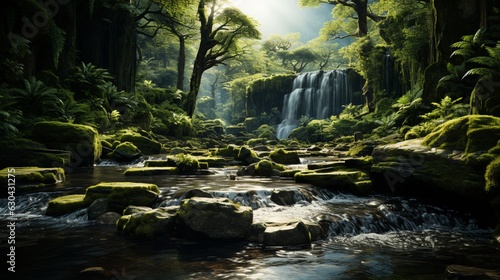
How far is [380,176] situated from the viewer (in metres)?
9.49

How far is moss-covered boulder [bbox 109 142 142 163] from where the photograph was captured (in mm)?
15945

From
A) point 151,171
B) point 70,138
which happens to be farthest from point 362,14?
point 70,138

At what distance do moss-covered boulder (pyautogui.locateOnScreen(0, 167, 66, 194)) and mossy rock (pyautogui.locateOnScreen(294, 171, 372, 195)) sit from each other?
6987 mm

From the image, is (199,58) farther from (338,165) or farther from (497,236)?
(497,236)

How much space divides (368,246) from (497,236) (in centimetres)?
215

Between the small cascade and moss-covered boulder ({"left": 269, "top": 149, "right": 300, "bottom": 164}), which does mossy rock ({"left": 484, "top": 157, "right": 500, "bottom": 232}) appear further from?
moss-covered boulder ({"left": 269, "top": 149, "right": 300, "bottom": 164})

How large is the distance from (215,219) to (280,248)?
1.13 meters

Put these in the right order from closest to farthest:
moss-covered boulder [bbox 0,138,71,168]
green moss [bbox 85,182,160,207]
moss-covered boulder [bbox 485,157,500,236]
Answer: moss-covered boulder [bbox 485,157,500,236] < green moss [bbox 85,182,160,207] < moss-covered boulder [bbox 0,138,71,168]

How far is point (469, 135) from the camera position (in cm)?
734

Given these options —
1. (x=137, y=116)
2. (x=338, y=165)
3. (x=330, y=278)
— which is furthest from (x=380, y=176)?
(x=137, y=116)

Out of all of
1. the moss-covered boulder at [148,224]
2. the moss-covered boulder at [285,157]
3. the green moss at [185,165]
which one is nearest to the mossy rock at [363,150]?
the moss-covered boulder at [285,157]

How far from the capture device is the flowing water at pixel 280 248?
4.44 metres

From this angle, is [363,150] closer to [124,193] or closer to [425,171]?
[425,171]

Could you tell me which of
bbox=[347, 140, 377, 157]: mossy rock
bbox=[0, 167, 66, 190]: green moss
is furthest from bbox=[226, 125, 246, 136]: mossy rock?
bbox=[0, 167, 66, 190]: green moss
